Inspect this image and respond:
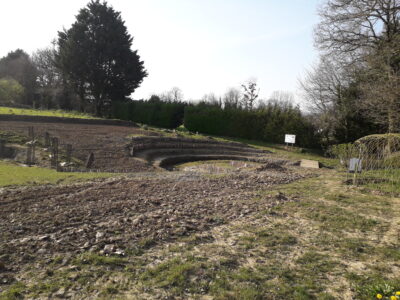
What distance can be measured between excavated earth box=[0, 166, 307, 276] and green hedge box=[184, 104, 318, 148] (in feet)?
55.2

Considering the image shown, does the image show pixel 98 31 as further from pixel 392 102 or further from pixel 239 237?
pixel 239 237

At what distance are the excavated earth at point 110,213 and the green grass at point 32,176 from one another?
2.76ft

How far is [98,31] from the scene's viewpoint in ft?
118

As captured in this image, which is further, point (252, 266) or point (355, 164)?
point (355, 164)

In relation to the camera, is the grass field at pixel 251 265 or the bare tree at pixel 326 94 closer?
the grass field at pixel 251 265

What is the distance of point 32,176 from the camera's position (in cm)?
983

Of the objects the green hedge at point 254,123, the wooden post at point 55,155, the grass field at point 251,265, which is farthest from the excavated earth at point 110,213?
Result: the green hedge at point 254,123

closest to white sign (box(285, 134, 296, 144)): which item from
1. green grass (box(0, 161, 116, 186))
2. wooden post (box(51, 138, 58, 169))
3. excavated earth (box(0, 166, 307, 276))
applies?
excavated earth (box(0, 166, 307, 276))

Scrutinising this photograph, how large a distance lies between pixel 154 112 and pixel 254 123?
11.3 m

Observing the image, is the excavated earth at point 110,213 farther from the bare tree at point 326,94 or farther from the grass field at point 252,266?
the bare tree at point 326,94

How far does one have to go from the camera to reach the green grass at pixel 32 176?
9.07 meters

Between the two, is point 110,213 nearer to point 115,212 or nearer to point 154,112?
point 115,212

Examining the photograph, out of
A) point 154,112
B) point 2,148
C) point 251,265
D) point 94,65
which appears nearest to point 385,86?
point 251,265

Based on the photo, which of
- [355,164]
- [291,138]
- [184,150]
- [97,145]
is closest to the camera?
[355,164]
